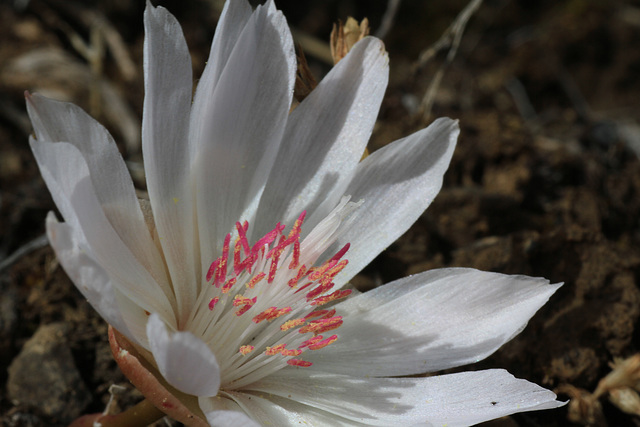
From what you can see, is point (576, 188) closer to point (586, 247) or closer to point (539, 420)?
point (586, 247)

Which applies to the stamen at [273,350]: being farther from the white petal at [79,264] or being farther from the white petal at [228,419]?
the white petal at [79,264]

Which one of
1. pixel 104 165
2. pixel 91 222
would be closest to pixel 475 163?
pixel 104 165

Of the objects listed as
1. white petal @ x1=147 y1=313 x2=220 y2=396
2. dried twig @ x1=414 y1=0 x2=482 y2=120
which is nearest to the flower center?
white petal @ x1=147 y1=313 x2=220 y2=396

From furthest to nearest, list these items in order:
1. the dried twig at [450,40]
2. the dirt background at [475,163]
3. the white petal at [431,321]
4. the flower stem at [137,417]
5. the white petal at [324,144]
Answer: the dried twig at [450,40], the dirt background at [475,163], the white petal at [324,144], the white petal at [431,321], the flower stem at [137,417]

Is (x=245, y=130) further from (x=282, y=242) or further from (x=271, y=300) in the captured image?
(x=271, y=300)

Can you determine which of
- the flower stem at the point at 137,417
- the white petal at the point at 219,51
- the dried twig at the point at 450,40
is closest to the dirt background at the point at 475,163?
the dried twig at the point at 450,40

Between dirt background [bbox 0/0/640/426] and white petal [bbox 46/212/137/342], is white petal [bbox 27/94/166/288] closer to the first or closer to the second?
white petal [bbox 46/212/137/342]
